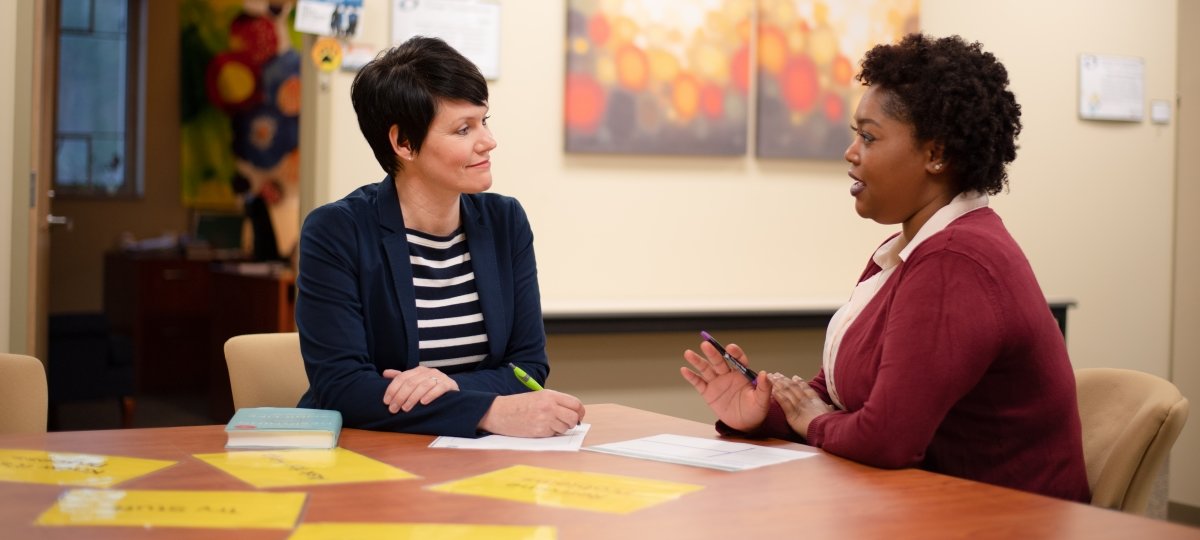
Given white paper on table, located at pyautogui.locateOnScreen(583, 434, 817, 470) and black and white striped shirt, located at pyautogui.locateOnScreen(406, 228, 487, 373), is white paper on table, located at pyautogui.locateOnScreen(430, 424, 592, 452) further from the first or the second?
black and white striped shirt, located at pyautogui.locateOnScreen(406, 228, 487, 373)

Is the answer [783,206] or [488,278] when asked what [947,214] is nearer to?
[488,278]

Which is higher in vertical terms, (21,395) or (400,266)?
(400,266)

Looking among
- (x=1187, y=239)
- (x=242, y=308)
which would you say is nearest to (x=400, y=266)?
(x=242, y=308)

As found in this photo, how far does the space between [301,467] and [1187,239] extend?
3814 millimetres

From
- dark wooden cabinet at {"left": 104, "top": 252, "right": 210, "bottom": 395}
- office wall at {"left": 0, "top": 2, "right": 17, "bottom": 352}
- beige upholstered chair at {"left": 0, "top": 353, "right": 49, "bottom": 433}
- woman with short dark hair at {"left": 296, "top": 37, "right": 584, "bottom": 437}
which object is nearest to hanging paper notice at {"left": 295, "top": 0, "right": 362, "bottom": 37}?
office wall at {"left": 0, "top": 2, "right": 17, "bottom": 352}

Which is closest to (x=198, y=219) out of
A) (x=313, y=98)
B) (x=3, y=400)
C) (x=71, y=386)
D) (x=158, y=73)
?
(x=158, y=73)

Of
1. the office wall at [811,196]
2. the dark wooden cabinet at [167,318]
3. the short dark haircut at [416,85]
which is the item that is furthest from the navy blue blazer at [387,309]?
the dark wooden cabinet at [167,318]

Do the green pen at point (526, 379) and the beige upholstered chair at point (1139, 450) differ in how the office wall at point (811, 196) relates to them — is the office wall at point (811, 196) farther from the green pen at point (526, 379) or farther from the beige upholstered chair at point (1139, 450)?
the beige upholstered chair at point (1139, 450)

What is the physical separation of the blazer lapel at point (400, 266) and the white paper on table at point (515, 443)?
341mm

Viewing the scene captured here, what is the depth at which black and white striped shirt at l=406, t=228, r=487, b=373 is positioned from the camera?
2137 millimetres

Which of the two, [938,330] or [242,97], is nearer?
[938,330]

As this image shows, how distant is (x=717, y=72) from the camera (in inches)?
167

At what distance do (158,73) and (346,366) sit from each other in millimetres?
6400

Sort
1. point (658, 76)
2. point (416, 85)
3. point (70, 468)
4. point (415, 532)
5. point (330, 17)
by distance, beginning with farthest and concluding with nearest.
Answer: point (658, 76)
point (330, 17)
point (416, 85)
point (70, 468)
point (415, 532)
